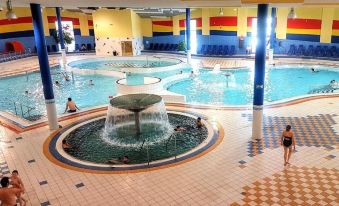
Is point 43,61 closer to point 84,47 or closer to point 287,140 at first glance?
point 287,140

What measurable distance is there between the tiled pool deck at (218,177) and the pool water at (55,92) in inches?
199

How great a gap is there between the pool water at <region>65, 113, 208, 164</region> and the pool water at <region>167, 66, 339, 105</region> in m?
4.78

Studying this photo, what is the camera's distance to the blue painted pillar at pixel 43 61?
10898mm

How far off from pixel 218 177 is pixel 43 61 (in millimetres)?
7520

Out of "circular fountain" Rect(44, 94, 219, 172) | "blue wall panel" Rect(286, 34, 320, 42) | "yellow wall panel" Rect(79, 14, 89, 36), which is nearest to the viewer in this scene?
"circular fountain" Rect(44, 94, 219, 172)

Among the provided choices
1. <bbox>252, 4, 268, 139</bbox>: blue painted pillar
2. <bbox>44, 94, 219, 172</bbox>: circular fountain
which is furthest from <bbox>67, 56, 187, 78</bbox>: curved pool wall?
<bbox>252, 4, 268, 139</bbox>: blue painted pillar

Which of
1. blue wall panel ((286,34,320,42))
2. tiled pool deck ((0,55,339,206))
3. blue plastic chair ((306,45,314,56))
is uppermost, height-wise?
blue wall panel ((286,34,320,42))

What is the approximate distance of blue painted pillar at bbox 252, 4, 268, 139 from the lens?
9.52m

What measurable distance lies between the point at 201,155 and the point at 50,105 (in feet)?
20.2

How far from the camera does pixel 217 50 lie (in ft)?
98.9

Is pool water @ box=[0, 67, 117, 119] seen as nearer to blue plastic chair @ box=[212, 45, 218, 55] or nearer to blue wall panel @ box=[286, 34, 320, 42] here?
blue plastic chair @ box=[212, 45, 218, 55]

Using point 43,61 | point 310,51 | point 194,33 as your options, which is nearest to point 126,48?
point 194,33

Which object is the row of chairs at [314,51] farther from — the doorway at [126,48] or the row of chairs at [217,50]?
the doorway at [126,48]

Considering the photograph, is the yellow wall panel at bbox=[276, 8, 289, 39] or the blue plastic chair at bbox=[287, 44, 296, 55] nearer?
the blue plastic chair at bbox=[287, 44, 296, 55]
